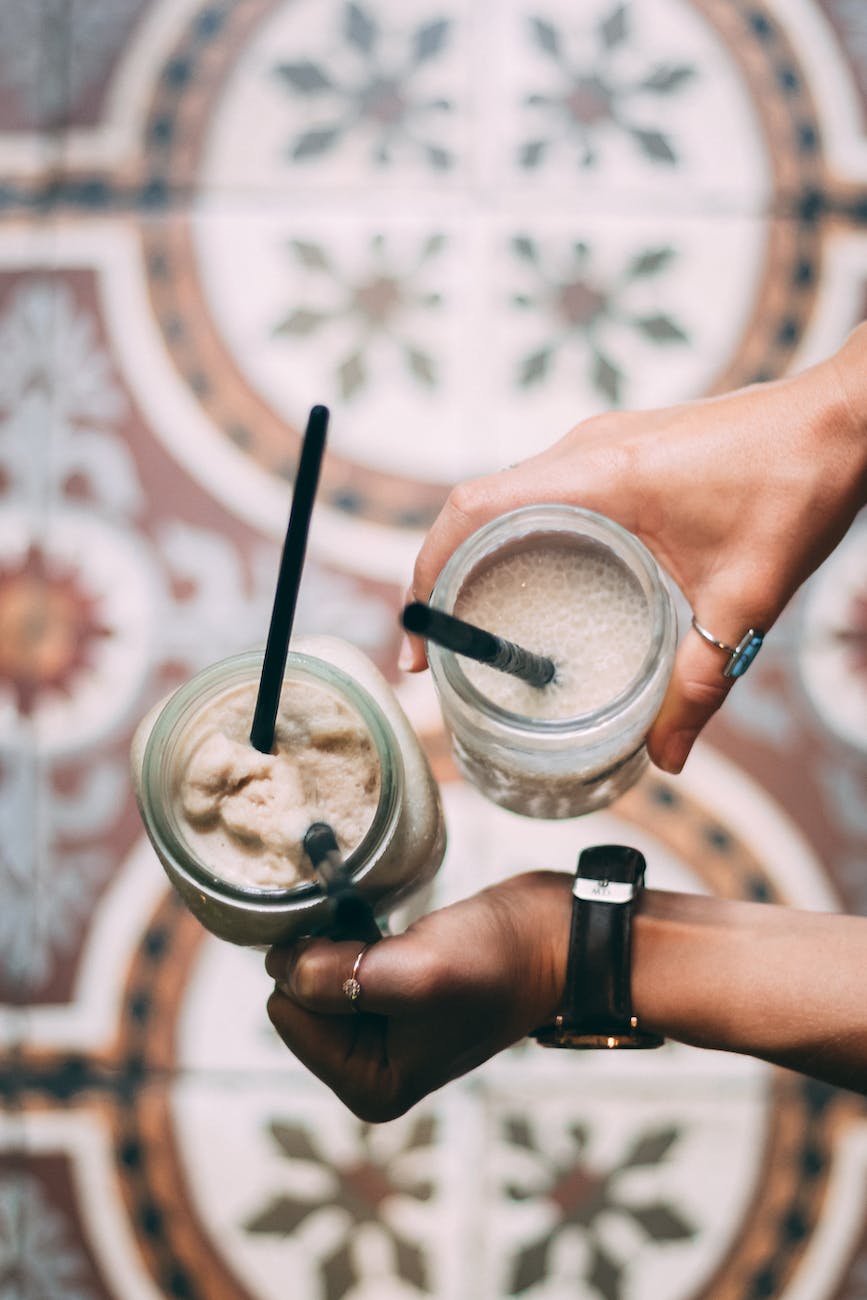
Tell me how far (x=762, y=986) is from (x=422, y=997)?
0.23 meters

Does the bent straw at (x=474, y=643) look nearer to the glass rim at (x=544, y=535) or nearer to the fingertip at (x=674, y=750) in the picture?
the glass rim at (x=544, y=535)

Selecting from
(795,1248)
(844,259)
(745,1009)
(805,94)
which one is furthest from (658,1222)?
(805,94)

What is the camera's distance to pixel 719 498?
2.33ft

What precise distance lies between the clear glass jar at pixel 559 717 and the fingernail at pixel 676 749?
0.06 meters

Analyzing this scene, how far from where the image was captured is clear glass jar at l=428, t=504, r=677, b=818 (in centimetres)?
57

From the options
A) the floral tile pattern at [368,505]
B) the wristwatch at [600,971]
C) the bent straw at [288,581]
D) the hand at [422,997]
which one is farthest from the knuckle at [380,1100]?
the floral tile pattern at [368,505]

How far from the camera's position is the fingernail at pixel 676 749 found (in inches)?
27.5

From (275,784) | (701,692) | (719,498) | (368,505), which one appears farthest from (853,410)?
(368,505)

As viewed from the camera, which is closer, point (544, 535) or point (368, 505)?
point (544, 535)

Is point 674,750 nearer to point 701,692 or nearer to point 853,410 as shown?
point 701,692

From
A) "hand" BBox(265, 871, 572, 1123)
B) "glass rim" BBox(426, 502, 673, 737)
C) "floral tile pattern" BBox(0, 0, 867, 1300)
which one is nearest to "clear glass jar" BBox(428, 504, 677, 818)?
"glass rim" BBox(426, 502, 673, 737)

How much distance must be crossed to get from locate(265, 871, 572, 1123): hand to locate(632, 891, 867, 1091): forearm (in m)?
0.06

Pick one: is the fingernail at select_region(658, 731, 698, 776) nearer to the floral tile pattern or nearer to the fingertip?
the fingertip

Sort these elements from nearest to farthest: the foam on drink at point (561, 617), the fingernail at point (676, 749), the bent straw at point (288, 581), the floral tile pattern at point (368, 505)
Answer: the bent straw at point (288, 581), the foam on drink at point (561, 617), the fingernail at point (676, 749), the floral tile pattern at point (368, 505)
